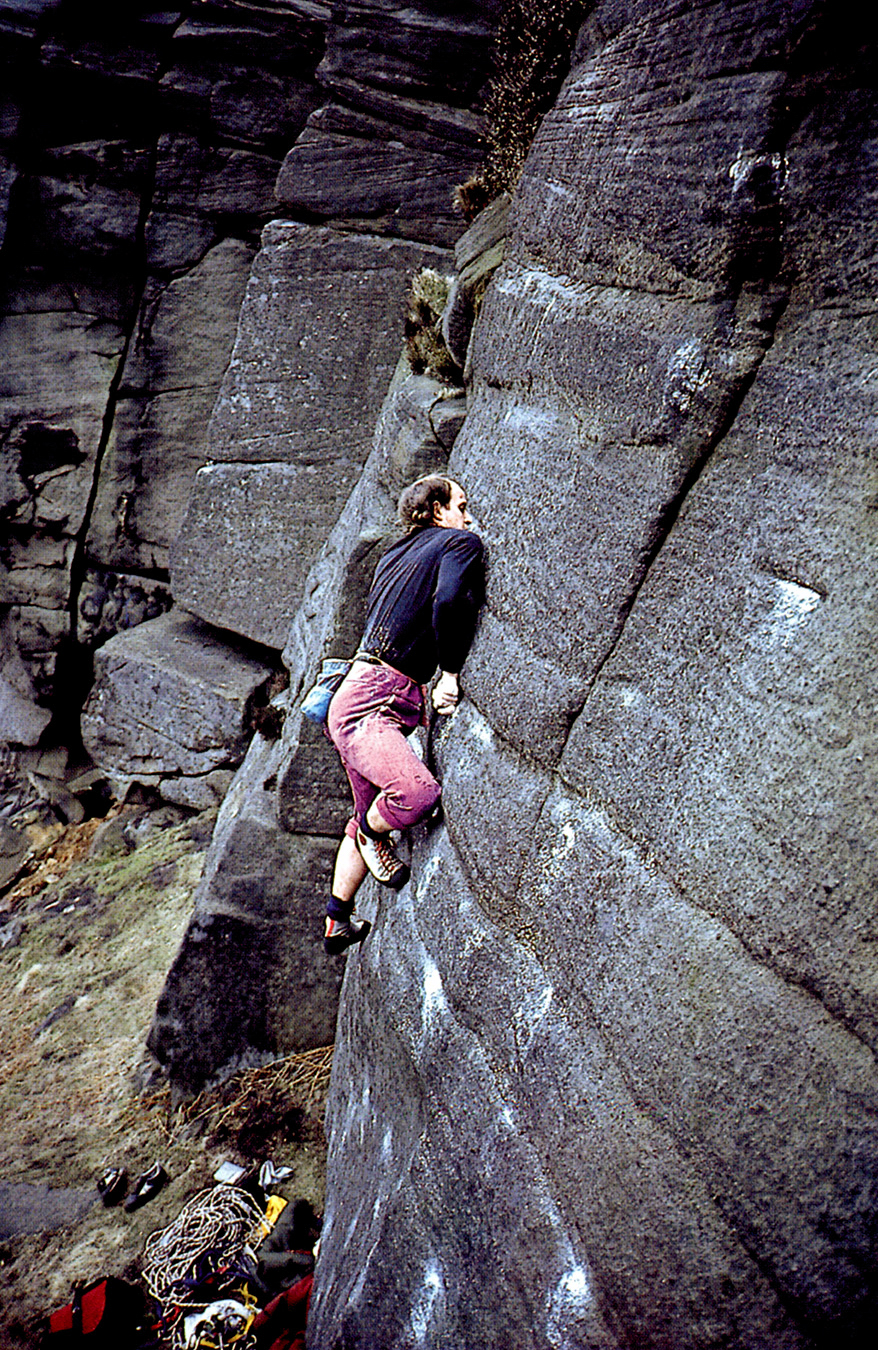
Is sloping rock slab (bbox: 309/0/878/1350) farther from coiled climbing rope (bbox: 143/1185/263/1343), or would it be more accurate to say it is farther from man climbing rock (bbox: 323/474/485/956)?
coiled climbing rope (bbox: 143/1185/263/1343)

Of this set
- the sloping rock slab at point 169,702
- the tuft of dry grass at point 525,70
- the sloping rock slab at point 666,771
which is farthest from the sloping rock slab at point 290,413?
the sloping rock slab at point 666,771

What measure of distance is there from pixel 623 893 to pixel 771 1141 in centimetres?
88

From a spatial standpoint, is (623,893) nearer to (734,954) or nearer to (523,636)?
(734,954)

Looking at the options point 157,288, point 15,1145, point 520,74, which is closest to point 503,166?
point 520,74

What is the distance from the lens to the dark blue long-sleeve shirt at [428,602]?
3988 mm

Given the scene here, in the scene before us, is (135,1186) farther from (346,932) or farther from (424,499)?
(424,499)

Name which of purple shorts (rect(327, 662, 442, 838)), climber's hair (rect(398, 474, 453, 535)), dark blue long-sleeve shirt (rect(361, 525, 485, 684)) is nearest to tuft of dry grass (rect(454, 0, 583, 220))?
climber's hair (rect(398, 474, 453, 535))

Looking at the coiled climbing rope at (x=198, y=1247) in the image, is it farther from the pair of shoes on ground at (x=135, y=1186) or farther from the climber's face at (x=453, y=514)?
the climber's face at (x=453, y=514)

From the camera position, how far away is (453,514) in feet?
14.1

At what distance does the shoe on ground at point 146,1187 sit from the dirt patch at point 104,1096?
0.06 metres

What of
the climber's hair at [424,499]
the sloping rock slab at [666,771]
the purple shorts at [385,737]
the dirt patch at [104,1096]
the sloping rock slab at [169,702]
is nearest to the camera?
the sloping rock slab at [666,771]

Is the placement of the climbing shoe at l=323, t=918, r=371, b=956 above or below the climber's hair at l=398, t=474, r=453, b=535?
below

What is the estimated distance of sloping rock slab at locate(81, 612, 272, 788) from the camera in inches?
352

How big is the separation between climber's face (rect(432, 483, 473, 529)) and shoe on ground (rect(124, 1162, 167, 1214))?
499cm
